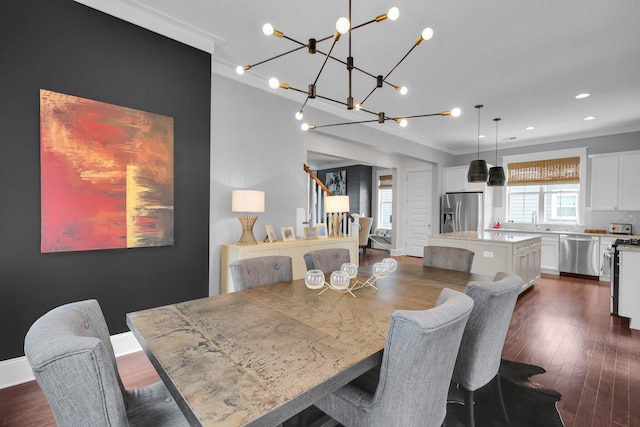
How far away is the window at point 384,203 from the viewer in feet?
30.8

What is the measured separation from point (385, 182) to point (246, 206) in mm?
6744

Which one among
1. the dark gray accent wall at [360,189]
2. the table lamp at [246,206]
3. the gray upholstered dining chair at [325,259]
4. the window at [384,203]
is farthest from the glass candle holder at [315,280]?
the window at [384,203]

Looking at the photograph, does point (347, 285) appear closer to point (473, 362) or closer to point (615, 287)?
point (473, 362)

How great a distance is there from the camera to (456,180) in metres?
7.54

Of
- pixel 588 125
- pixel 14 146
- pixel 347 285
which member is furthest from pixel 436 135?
pixel 14 146

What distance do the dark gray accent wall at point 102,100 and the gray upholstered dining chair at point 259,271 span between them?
1.12 m

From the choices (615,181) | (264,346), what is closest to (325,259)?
(264,346)

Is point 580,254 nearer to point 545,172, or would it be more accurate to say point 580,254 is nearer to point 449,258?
point 545,172

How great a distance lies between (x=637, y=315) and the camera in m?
3.45

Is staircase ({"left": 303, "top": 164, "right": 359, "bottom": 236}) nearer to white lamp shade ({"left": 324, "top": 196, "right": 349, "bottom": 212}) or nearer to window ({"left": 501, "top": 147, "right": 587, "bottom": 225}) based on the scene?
white lamp shade ({"left": 324, "top": 196, "right": 349, "bottom": 212})

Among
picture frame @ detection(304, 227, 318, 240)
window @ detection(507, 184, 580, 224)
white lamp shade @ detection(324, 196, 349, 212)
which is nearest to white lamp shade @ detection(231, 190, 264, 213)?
picture frame @ detection(304, 227, 318, 240)

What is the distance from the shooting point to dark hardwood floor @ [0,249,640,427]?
1989 mm

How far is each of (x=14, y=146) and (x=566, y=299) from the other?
6441 mm

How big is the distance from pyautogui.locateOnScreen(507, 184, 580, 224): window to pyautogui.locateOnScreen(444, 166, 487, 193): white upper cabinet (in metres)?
1.02
